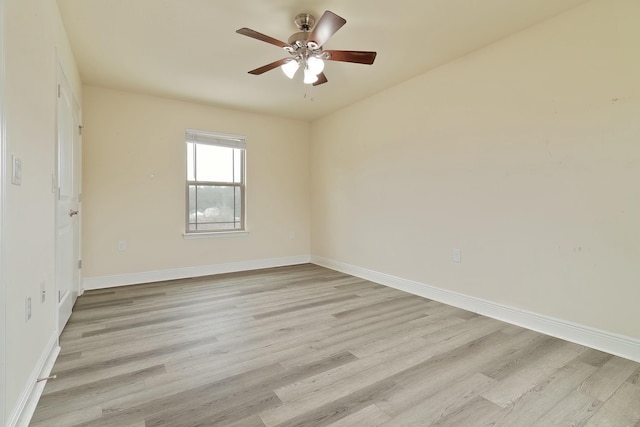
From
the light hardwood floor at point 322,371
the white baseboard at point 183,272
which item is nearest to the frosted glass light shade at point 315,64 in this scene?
the light hardwood floor at point 322,371

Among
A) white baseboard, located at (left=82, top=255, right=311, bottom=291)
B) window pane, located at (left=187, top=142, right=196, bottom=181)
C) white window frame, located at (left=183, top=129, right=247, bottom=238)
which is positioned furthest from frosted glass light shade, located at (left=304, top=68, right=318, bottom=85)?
white baseboard, located at (left=82, top=255, right=311, bottom=291)

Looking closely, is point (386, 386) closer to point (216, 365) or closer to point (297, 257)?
point (216, 365)

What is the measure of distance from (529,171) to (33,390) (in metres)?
3.58

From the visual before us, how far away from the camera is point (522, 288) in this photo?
2615 mm

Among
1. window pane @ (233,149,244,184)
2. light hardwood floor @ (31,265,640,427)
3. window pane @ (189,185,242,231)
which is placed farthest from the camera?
window pane @ (233,149,244,184)

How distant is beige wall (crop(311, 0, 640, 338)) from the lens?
2.10 m

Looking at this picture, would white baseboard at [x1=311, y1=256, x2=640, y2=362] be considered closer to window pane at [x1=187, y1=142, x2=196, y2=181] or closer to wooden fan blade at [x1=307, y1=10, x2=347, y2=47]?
wooden fan blade at [x1=307, y1=10, x2=347, y2=47]

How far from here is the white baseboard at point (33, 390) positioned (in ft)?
4.56

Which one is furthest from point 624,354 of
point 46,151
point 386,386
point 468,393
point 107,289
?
point 107,289

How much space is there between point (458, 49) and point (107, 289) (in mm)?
4612

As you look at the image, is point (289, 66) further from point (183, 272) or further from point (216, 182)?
point (183, 272)

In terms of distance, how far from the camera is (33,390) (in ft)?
5.25

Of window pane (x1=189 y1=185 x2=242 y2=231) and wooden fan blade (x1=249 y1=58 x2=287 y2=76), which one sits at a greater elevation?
wooden fan blade (x1=249 y1=58 x2=287 y2=76)

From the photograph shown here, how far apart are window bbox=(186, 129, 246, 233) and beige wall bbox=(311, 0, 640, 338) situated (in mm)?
2173
